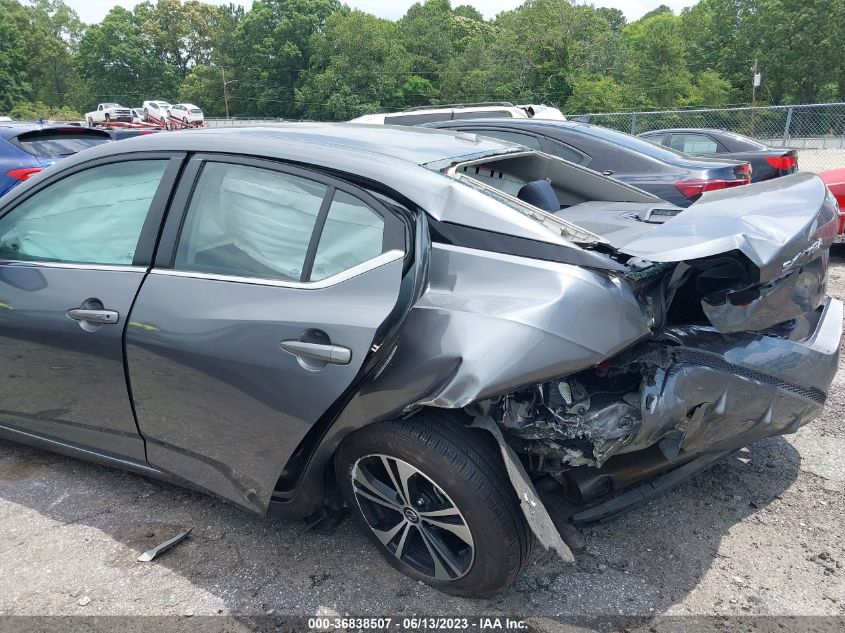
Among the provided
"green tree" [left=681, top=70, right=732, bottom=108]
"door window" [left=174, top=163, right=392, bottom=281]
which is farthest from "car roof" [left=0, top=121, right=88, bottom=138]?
"green tree" [left=681, top=70, right=732, bottom=108]

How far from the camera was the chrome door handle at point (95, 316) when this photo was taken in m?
2.52

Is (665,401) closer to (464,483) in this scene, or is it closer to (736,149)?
(464,483)

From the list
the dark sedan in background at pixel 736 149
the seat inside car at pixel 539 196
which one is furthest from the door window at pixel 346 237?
the dark sedan in background at pixel 736 149

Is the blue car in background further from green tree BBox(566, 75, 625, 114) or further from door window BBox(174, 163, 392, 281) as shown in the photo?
green tree BBox(566, 75, 625, 114)

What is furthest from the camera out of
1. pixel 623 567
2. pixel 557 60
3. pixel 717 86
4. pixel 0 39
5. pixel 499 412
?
pixel 0 39

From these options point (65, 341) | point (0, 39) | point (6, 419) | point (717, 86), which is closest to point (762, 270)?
point (65, 341)

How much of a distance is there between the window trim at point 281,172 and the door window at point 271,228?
0.01 meters

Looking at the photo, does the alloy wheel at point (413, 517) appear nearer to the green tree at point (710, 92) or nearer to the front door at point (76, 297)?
the front door at point (76, 297)

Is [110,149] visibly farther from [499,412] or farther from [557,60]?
[557,60]

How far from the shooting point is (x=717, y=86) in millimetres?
46938

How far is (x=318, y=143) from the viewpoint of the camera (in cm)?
252

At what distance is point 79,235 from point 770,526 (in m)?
3.22

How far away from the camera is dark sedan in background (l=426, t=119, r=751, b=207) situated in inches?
223

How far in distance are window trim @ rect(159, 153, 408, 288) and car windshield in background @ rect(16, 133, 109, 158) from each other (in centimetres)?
619
